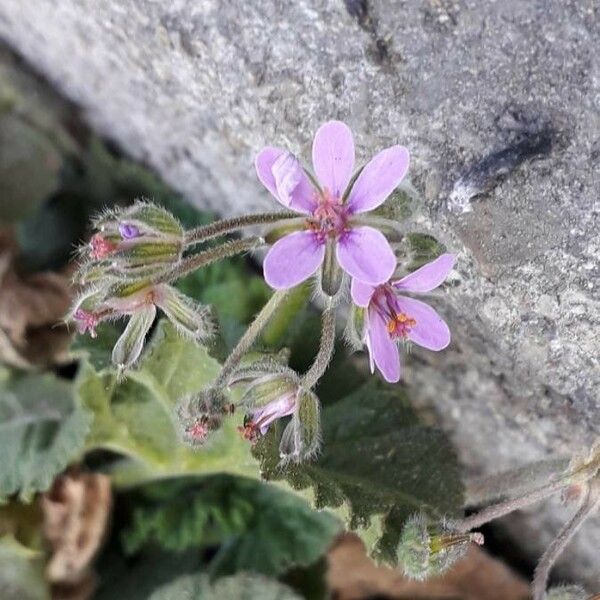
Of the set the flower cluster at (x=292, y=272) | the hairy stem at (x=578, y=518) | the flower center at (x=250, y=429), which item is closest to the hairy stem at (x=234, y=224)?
the flower cluster at (x=292, y=272)

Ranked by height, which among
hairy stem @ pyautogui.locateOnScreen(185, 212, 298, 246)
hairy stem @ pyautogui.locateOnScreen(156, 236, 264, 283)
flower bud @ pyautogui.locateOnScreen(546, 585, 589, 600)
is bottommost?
flower bud @ pyautogui.locateOnScreen(546, 585, 589, 600)

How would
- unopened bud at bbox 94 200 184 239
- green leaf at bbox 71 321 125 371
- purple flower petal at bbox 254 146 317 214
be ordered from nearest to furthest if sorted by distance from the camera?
1. purple flower petal at bbox 254 146 317 214
2. unopened bud at bbox 94 200 184 239
3. green leaf at bbox 71 321 125 371

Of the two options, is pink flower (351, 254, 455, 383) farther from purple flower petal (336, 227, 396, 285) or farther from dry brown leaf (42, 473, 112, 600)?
dry brown leaf (42, 473, 112, 600)


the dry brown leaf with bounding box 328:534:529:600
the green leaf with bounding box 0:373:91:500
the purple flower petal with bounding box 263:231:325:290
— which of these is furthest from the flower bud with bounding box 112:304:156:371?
the dry brown leaf with bounding box 328:534:529:600

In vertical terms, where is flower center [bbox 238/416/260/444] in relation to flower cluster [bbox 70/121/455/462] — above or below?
below

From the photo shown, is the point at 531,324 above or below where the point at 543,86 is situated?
below

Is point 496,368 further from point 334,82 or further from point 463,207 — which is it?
point 334,82

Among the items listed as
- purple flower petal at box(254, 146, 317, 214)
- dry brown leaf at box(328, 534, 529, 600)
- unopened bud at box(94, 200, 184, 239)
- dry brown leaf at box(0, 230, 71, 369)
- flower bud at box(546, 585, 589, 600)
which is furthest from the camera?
dry brown leaf at box(328, 534, 529, 600)

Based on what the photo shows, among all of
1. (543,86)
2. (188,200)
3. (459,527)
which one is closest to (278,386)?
(459,527)
